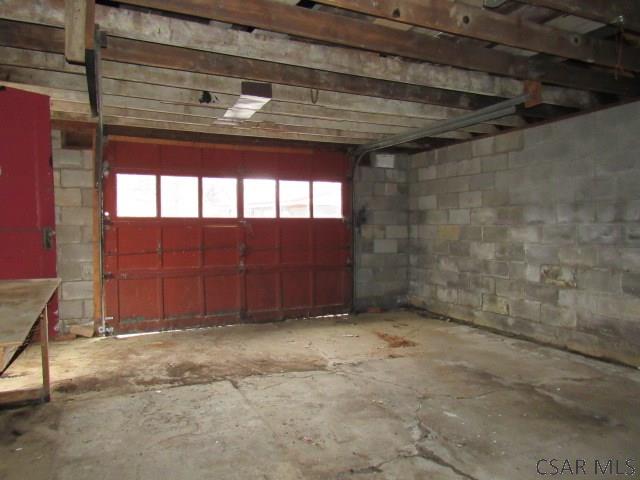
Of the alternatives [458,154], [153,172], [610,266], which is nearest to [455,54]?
[610,266]

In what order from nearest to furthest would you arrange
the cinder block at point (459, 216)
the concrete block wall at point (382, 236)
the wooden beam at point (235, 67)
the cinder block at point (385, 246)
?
the wooden beam at point (235, 67)
the cinder block at point (459, 216)
the concrete block wall at point (382, 236)
the cinder block at point (385, 246)

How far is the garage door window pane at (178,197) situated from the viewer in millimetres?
5398

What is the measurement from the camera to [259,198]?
588cm

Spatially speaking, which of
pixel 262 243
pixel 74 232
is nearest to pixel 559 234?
pixel 262 243

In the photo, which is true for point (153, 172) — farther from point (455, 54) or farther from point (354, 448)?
point (354, 448)

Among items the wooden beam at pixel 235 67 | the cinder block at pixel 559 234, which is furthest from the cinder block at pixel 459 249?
the wooden beam at pixel 235 67

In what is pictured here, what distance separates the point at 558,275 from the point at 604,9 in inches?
109

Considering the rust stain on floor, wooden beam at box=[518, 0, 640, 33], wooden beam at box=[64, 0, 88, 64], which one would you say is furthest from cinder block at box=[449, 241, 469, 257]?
wooden beam at box=[64, 0, 88, 64]

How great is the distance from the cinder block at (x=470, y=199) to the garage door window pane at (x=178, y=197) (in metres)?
3.48

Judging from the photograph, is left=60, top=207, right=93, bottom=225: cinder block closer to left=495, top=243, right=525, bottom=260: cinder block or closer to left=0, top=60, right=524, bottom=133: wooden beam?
left=0, top=60, right=524, bottom=133: wooden beam

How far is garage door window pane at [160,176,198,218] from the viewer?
5.40 meters

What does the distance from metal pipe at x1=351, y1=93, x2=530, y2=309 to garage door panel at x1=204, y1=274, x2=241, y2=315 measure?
174cm

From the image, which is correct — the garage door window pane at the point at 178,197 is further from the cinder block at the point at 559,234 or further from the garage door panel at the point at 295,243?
the cinder block at the point at 559,234

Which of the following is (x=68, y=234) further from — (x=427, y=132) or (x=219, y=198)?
(x=427, y=132)
